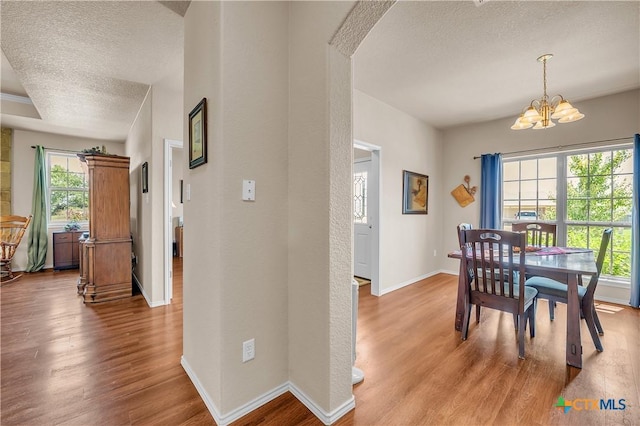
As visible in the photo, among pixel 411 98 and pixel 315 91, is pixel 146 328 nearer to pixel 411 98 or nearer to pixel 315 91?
pixel 315 91

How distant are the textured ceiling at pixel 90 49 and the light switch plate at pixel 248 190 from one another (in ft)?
4.59

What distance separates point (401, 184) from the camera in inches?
164

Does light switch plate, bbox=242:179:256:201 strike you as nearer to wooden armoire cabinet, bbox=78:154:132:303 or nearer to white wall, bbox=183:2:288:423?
white wall, bbox=183:2:288:423

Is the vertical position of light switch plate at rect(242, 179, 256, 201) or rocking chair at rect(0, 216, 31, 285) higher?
light switch plate at rect(242, 179, 256, 201)

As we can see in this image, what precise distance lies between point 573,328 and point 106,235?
484 cm

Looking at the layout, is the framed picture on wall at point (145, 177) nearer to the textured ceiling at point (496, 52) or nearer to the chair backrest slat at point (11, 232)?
the chair backrest slat at point (11, 232)

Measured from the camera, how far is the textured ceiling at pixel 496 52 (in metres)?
2.09

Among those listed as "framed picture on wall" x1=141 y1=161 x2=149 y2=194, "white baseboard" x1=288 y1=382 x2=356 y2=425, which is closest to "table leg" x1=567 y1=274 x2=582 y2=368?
"white baseboard" x1=288 y1=382 x2=356 y2=425

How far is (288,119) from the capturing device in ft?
5.59

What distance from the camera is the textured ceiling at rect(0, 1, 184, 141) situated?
2006 millimetres

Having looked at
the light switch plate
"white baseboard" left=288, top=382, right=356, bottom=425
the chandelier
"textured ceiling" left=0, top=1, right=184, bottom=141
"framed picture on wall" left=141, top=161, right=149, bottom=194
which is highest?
"textured ceiling" left=0, top=1, right=184, bottom=141

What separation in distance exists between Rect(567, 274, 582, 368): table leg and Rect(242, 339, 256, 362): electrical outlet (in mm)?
2279

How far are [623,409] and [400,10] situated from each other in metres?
2.91

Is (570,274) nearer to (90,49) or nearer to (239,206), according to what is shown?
(239,206)
